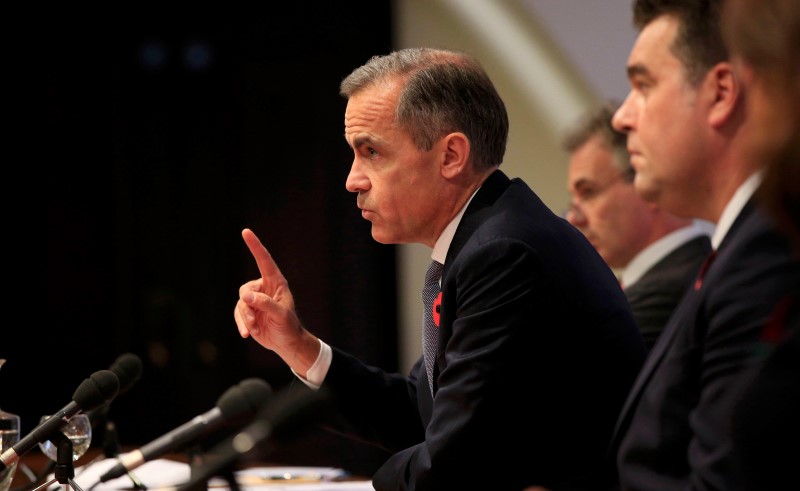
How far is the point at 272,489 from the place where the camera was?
2516 mm

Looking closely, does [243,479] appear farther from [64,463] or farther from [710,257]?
[710,257]

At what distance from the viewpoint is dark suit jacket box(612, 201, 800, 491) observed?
1.28 metres

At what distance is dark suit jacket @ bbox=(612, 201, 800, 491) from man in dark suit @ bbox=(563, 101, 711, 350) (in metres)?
1.92

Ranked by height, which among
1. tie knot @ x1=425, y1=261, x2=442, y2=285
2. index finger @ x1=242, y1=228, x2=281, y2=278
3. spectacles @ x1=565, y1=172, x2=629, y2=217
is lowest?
spectacles @ x1=565, y1=172, x2=629, y2=217

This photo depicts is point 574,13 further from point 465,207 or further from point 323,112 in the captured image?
point 465,207

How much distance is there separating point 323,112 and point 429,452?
3796mm

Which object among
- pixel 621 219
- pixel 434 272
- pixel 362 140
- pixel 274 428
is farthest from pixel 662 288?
pixel 274 428

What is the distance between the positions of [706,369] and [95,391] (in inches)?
45.2

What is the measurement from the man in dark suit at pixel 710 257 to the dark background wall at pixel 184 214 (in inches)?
157

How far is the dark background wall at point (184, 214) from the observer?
18.4ft

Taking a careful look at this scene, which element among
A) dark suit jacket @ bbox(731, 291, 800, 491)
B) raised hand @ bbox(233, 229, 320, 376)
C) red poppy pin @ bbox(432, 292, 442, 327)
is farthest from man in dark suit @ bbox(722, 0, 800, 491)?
raised hand @ bbox(233, 229, 320, 376)

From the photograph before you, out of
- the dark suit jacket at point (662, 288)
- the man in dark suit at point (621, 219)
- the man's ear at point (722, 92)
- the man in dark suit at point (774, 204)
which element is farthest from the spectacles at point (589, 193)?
the man in dark suit at point (774, 204)

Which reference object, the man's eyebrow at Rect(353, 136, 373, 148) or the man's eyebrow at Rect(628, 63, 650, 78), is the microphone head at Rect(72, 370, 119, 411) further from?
the man's eyebrow at Rect(628, 63, 650, 78)

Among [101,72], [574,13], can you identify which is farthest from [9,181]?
[574,13]
